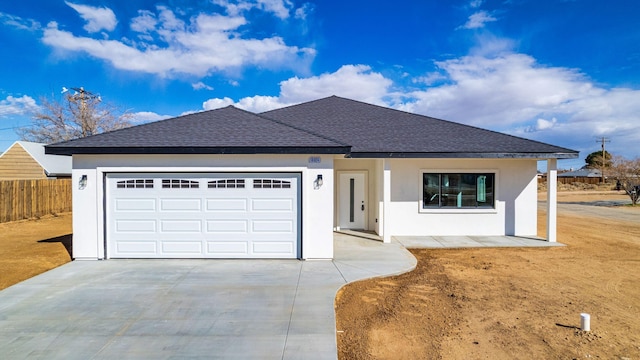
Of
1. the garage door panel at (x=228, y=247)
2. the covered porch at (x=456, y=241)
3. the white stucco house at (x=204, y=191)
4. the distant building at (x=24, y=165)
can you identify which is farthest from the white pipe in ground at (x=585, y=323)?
the distant building at (x=24, y=165)

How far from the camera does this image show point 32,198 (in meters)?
17.2

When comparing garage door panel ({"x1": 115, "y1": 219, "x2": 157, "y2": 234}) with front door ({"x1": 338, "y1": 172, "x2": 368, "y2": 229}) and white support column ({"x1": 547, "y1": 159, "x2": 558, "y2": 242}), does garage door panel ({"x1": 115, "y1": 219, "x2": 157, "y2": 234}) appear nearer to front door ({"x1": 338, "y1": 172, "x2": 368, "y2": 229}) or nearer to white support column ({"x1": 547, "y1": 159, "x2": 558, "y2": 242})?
front door ({"x1": 338, "y1": 172, "x2": 368, "y2": 229})

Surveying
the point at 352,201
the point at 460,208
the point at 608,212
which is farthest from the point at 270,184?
the point at 608,212

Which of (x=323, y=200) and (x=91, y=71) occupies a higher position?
(x=91, y=71)

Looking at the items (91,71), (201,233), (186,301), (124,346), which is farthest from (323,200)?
(91,71)

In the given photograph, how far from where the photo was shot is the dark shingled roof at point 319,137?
324 inches

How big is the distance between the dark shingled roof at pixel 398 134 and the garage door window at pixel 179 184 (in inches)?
191

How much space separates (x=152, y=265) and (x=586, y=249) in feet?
41.8

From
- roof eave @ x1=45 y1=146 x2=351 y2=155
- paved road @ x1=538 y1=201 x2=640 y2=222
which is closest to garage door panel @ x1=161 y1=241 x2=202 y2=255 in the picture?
roof eave @ x1=45 y1=146 x2=351 y2=155

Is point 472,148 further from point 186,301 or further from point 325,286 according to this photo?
point 186,301

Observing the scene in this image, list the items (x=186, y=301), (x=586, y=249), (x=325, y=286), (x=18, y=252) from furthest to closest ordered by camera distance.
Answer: (x=586, y=249) < (x=18, y=252) < (x=325, y=286) < (x=186, y=301)

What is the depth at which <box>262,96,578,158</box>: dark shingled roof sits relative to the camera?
35.6ft

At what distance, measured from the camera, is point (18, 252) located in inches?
385

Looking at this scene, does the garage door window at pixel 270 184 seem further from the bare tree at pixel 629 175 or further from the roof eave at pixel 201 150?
the bare tree at pixel 629 175
